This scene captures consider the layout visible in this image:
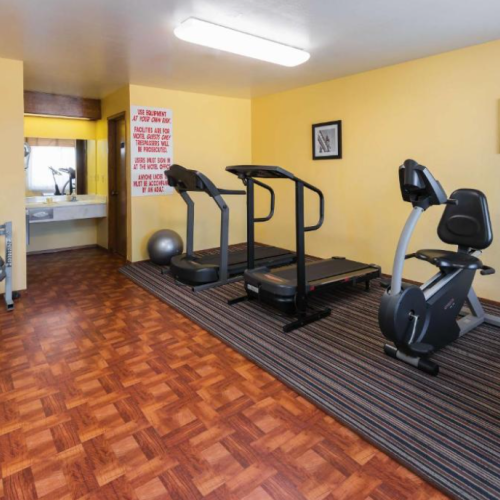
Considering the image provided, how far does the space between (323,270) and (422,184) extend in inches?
71.3

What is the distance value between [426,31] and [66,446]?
153 inches

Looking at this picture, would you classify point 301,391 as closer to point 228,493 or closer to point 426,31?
point 228,493

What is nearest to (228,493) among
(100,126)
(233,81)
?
(233,81)

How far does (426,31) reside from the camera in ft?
10.6

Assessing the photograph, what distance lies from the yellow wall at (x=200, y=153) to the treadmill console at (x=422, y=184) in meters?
3.80

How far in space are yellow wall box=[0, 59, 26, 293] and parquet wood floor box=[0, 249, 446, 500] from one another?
131 cm

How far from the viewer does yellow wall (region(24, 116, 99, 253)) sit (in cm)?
583

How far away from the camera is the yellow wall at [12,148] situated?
3.84m

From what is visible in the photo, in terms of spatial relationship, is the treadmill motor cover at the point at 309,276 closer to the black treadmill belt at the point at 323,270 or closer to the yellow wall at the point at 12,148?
the black treadmill belt at the point at 323,270

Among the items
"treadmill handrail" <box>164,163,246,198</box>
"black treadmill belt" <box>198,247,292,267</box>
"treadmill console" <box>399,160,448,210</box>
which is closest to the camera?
"treadmill console" <box>399,160,448,210</box>

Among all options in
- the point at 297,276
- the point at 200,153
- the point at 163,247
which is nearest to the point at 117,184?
the point at 200,153

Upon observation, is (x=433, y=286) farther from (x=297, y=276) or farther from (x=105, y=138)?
(x=105, y=138)

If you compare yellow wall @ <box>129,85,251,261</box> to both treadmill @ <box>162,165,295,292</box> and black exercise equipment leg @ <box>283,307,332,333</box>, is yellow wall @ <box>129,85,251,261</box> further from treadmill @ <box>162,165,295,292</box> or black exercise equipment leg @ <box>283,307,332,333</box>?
black exercise equipment leg @ <box>283,307,332,333</box>

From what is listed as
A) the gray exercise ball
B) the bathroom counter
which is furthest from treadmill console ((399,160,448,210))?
the bathroom counter
